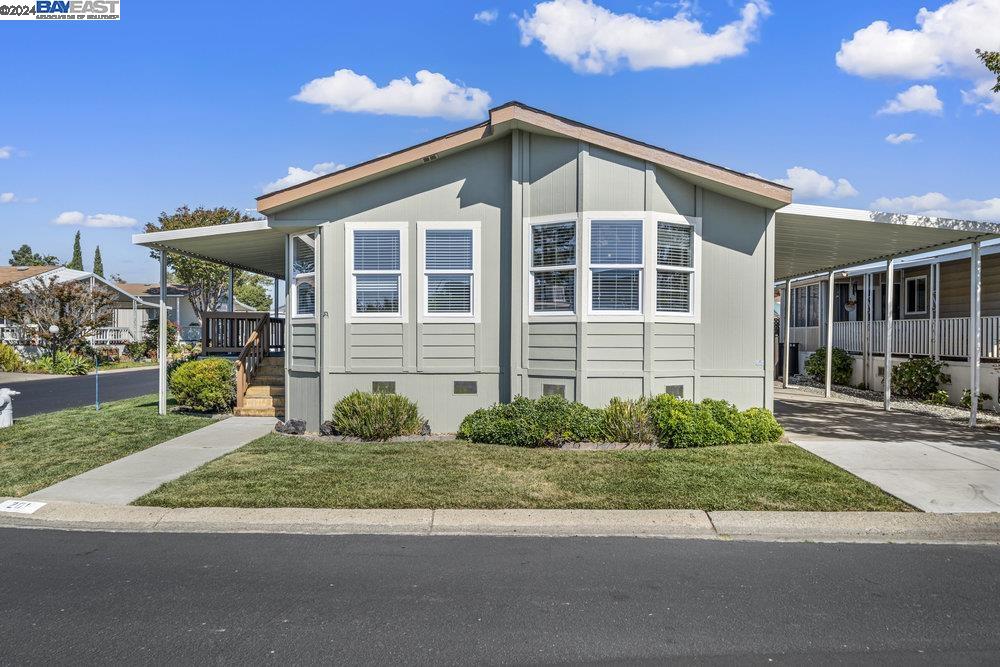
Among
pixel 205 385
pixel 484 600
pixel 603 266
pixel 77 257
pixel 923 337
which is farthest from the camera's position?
pixel 77 257

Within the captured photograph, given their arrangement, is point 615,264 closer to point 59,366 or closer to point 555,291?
point 555,291

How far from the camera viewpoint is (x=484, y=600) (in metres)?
4.71

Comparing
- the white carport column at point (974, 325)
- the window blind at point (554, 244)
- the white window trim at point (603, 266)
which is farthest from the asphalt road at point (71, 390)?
the white carport column at point (974, 325)

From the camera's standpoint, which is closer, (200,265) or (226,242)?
(226,242)

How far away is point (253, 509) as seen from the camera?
22.2 ft

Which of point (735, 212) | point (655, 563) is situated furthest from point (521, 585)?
point (735, 212)

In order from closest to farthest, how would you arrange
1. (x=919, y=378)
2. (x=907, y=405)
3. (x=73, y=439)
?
1. (x=73, y=439)
2. (x=907, y=405)
3. (x=919, y=378)

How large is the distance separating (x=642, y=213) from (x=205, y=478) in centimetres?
657

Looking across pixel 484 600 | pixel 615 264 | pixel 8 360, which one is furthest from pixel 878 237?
pixel 8 360

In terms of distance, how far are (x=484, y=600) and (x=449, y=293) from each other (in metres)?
6.58

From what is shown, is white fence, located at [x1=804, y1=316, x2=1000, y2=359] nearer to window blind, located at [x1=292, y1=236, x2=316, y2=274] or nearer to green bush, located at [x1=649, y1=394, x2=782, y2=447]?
green bush, located at [x1=649, y1=394, x2=782, y2=447]

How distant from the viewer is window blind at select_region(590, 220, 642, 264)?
1010 cm

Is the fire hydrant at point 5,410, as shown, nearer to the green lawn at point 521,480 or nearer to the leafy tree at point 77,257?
the green lawn at point 521,480

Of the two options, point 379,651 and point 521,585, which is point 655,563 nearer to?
point 521,585
